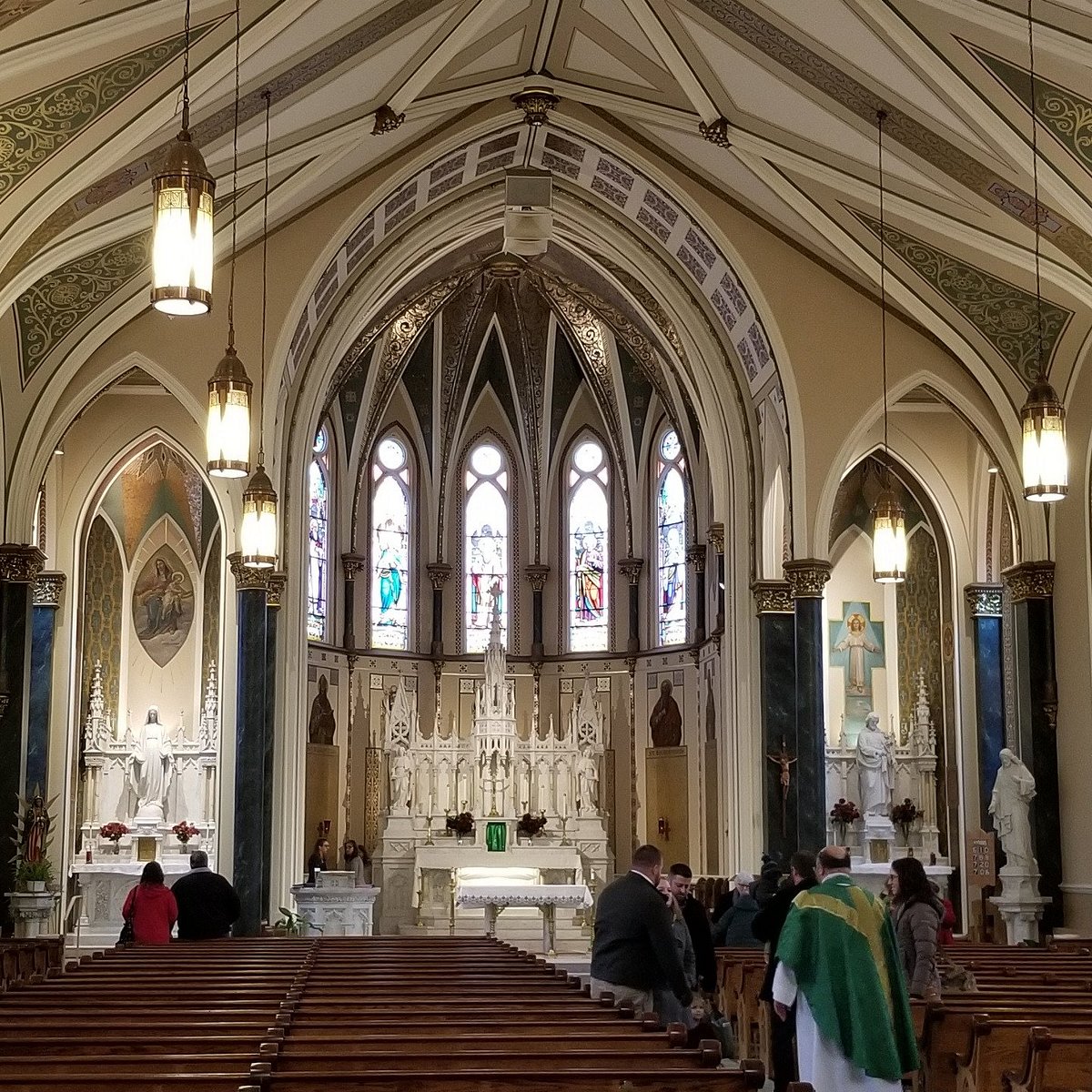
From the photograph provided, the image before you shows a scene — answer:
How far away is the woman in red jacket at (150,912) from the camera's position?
12773mm

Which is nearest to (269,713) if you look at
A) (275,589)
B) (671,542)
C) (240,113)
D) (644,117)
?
(275,589)

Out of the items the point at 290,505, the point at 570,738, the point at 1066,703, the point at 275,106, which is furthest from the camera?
the point at 570,738

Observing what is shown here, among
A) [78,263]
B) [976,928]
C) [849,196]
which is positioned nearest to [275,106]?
[78,263]

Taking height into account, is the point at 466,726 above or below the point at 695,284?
below

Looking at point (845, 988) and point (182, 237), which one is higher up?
point (182, 237)

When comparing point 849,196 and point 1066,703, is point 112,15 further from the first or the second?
point 1066,703

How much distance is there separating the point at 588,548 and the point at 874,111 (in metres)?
16.7

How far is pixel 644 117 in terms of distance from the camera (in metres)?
17.5

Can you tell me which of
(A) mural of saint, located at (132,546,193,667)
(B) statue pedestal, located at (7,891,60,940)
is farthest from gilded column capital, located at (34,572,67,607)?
(B) statue pedestal, located at (7,891,60,940)

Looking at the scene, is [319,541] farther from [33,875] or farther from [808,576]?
[33,875]

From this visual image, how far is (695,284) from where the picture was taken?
20.4 meters

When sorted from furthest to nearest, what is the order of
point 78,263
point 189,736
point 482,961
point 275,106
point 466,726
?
1. point 466,726
2. point 189,736
3. point 78,263
4. point 275,106
5. point 482,961

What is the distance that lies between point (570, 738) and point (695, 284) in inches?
346

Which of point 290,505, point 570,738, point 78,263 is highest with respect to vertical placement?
point 78,263
